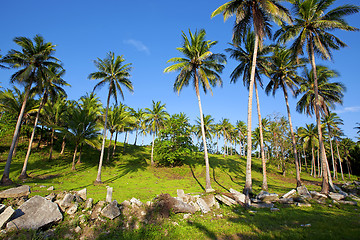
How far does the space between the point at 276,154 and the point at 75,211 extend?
3452 cm

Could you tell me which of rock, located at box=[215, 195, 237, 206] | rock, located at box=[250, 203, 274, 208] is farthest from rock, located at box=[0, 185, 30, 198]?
rock, located at box=[250, 203, 274, 208]

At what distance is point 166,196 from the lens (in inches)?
372

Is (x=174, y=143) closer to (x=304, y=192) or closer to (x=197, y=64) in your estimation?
(x=197, y=64)

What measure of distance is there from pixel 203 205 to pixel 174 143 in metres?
20.4

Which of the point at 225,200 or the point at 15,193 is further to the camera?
the point at 225,200

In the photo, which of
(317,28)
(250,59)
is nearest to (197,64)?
(250,59)

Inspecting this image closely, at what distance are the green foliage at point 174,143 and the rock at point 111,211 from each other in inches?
818

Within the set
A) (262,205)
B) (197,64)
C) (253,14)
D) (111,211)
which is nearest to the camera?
(111,211)

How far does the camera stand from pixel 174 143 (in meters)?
30.1

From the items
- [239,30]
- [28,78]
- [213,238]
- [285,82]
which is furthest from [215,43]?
[28,78]

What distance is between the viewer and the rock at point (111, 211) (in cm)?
762

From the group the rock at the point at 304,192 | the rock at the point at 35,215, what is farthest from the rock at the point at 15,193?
the rock at the point at 304,192

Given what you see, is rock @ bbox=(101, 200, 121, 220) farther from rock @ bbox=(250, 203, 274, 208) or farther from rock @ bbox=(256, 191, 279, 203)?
rock @ bbox=(256, 191, 279, 203)

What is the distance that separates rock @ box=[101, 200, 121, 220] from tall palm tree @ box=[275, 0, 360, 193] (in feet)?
55.3
